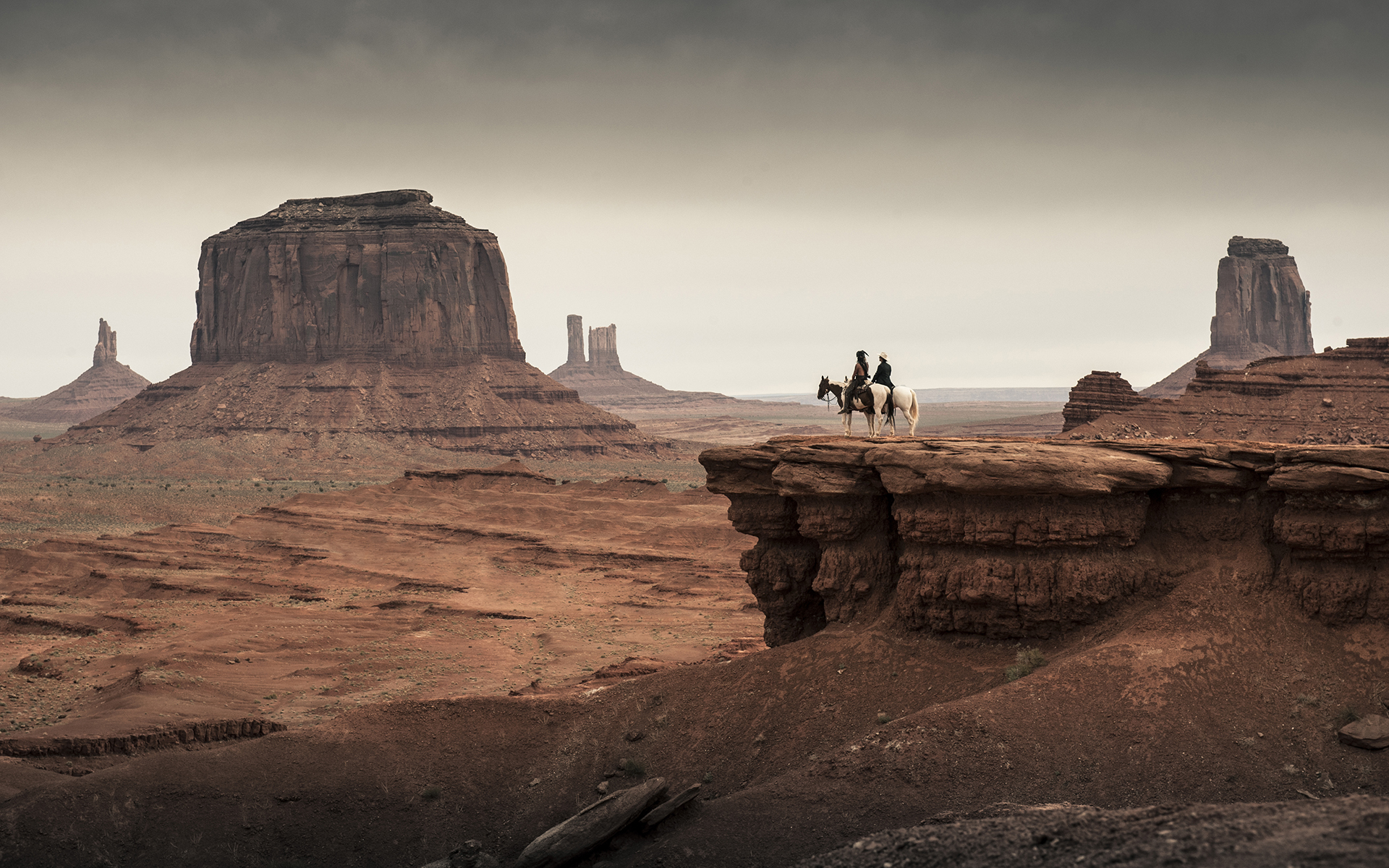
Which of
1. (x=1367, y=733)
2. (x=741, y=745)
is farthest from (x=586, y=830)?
(x=1367, y=733)

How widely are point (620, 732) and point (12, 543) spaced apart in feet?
166

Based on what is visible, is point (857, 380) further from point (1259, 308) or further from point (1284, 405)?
point (1259, 308)

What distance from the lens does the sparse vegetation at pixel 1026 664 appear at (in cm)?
1762

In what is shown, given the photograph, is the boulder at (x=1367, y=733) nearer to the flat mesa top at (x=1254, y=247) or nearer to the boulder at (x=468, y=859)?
the boulder at (x=468, y=859)

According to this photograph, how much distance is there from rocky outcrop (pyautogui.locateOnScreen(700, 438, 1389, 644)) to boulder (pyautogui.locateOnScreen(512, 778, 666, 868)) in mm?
5811

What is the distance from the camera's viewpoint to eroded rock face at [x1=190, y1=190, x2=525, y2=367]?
131250 millimetres

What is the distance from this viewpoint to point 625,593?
45062mm

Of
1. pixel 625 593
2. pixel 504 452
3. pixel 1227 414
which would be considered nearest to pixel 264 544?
pixel 625 593

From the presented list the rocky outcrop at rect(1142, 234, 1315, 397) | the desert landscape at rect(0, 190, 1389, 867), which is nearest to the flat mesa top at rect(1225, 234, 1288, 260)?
the rocky outcrop at rect(1142, 234, 1315, 397)

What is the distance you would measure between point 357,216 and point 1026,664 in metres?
129

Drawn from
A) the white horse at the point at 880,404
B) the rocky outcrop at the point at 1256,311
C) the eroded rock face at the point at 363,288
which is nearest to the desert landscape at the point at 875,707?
the white horse at the point at 880,404

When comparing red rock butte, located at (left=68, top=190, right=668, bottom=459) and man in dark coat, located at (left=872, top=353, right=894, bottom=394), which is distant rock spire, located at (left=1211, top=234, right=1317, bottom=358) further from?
man in dark coat, located at (left=872, top=353, right=894, bottom=394)

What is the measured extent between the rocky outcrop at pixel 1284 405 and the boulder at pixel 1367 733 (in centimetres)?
3704

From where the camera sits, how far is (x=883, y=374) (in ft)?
78.6
